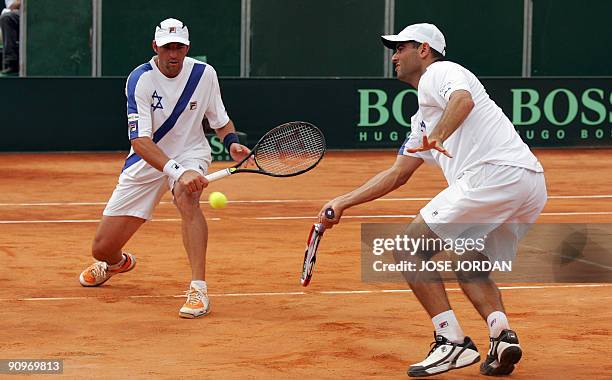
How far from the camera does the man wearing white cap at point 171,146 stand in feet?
28.8

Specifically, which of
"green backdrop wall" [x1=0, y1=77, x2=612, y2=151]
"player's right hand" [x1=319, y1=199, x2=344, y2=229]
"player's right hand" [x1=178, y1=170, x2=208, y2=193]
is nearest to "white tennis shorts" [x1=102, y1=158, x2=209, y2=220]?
"player's right hand" [x1=178, y1=170, x2=208, y2=193]

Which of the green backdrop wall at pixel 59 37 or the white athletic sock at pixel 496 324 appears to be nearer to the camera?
the white athletic sock at pixel 496 324

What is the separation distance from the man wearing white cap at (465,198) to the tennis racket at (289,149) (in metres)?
1.69

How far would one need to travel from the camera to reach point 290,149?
29.9 feet

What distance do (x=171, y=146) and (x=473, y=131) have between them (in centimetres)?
275

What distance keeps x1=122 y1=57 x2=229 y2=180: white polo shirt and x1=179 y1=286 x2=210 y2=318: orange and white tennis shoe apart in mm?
941

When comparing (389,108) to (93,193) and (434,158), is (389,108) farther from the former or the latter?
(434,158)

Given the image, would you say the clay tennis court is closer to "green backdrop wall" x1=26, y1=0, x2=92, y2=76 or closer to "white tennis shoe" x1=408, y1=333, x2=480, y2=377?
"white tennis shoe" x1=408, y1=333, x2=480, y2=377

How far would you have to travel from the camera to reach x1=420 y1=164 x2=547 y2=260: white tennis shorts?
7.00 metres

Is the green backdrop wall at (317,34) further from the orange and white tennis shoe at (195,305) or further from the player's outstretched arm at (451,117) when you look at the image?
the player's outstretched arm at (451,117)

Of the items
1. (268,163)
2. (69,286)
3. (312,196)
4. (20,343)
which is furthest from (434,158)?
(312,196)

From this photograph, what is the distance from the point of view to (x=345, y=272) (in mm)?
10461

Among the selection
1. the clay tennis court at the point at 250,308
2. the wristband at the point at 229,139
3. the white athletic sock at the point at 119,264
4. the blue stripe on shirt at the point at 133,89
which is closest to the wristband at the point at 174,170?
the blue stripe on shirt at the point at 133,89

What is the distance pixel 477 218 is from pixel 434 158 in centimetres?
53
